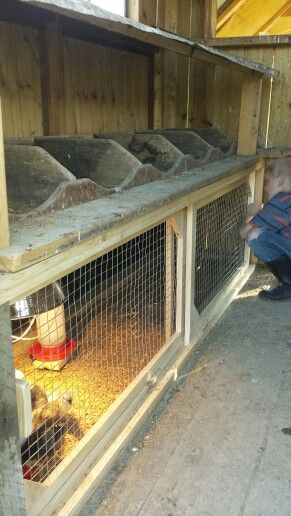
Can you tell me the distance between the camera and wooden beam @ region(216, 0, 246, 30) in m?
4.24

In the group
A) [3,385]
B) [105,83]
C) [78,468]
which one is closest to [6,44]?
[105,83]

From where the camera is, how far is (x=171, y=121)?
334 cm

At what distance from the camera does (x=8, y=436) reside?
1.04 m

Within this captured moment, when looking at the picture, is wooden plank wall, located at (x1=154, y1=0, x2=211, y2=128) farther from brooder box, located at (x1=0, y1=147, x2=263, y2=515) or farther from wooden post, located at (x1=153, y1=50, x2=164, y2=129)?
brooder box, located at (x1=0, y1=147, x2=263, y2=515)

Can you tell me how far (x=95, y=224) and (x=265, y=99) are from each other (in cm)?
254

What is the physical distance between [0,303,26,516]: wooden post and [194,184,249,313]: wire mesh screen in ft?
5.14

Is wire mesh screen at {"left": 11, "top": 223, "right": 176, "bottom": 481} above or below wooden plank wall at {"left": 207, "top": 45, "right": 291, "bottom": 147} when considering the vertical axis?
below

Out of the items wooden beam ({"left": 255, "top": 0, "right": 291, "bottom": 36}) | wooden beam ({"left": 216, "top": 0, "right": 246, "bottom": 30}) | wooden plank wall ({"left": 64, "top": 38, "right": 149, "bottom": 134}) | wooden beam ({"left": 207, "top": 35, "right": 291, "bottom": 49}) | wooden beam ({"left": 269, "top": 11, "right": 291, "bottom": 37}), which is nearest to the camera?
wooden plank wall ({"left": 64, "top": 38, "right": 149, "bottom": 134})

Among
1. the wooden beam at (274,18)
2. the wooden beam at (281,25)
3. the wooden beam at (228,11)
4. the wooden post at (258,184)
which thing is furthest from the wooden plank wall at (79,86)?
the wooden beam at (281,25)

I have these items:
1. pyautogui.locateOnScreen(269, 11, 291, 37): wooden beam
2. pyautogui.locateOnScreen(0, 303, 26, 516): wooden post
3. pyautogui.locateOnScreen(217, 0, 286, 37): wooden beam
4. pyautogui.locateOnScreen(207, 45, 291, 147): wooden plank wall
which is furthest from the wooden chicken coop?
pyautogui.locateOnScreen(269, 11, 291, 37): wooden beam

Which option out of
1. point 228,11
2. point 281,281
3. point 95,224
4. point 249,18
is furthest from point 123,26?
point 249,18

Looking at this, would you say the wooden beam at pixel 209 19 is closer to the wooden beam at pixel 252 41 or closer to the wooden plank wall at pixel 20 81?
the wooden beam at pixel 252 41

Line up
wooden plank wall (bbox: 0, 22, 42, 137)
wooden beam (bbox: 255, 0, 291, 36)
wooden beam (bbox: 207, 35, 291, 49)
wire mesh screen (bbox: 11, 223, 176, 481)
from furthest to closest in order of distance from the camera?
wooden beam (bbox: 255, 0, 291, 36) → wooden beam (bbox: 207, 35, 291, 49) → wooden plank wall (bbox: 0, 22, 42, 137) → wire mesh screen (bbox: 11, 223, 176, 481)

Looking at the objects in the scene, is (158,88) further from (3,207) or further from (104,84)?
(3,207)
